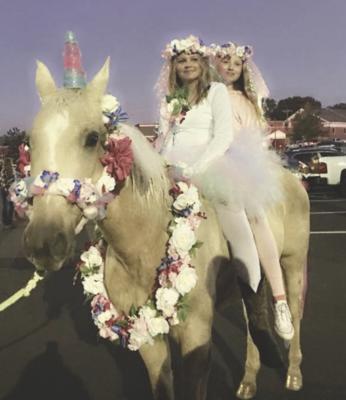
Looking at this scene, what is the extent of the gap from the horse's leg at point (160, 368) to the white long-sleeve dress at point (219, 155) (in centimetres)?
103

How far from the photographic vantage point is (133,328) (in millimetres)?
3049

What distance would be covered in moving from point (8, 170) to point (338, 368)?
9.86 metres

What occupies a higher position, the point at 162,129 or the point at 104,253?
the point at 162,129

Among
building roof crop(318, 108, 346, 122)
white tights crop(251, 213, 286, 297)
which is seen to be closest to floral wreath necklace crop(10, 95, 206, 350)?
white tights crop(251, 213, 286, 297)

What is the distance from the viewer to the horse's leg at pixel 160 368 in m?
3.27

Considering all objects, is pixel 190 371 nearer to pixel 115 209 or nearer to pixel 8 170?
pixel 115 209

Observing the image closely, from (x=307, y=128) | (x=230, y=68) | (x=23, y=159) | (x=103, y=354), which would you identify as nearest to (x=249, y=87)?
(x=230, y=68)

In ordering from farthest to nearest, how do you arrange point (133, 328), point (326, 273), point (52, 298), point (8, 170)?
point (8, 170), point (326, 273), point (52, 298), point (133, 328)

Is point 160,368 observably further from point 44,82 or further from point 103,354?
point 103,354

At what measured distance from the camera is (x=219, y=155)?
131 inches

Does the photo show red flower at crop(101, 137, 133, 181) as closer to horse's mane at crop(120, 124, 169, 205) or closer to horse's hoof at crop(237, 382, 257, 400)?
horse's mane at crop(120, 124, 169, 205)

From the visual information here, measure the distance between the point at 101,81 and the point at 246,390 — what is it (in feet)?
9.58

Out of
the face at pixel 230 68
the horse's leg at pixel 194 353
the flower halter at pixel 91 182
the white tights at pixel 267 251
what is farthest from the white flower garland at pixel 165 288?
the face at pixel 230 68

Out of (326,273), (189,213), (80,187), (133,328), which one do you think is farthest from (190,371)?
(326,273)
